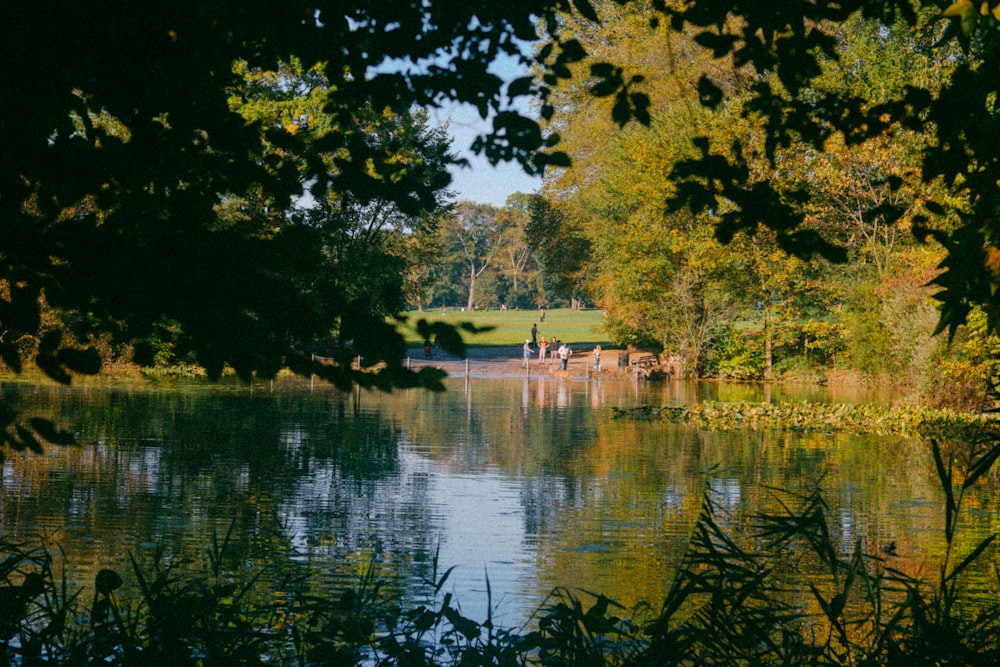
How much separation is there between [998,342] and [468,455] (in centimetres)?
1229

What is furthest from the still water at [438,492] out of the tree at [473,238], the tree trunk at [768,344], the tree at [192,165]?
the tree at [473,238]

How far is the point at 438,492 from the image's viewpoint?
15078 mm

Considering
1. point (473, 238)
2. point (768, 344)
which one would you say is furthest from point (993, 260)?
point (473, 238)

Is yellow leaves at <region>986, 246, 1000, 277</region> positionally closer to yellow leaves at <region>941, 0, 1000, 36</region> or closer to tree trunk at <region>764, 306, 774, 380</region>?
yellow leaves at <region>941, 0, 1000, 36</region>

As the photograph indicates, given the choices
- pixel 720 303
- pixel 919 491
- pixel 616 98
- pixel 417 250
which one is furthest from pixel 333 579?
pixel 417 250

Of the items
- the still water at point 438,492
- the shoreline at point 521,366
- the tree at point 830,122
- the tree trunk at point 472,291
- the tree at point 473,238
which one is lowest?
the still water at point 438,492

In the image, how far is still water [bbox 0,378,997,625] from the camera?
10.4m

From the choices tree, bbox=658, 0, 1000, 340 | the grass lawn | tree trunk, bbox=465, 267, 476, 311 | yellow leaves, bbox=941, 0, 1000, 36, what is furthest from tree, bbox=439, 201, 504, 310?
yellow leaves, bbox=941, 0, 1000, 36

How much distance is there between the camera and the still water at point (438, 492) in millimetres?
10375

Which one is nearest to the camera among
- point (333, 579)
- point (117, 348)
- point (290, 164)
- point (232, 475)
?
point (117, 348)

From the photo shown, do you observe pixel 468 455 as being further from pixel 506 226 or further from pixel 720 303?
pixel 506 226

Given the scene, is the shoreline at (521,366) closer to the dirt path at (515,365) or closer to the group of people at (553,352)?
the dirt path at (515,365)

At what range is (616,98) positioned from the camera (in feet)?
18.4

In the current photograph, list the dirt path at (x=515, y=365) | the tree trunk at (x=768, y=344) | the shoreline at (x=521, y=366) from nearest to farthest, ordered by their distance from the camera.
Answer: the tree trunk at (x=768, y=344), the shoreline at (x=521, y=366), the dirt path at (x=515, y=365)
